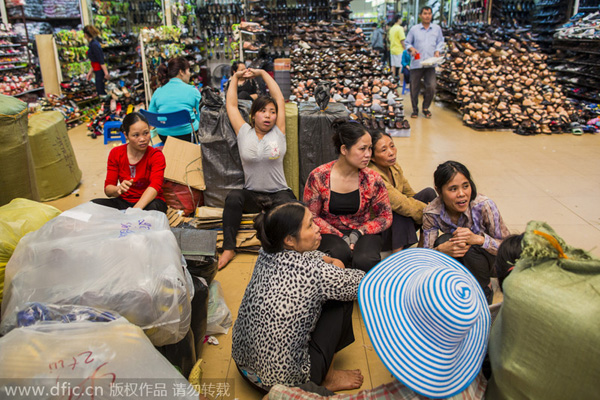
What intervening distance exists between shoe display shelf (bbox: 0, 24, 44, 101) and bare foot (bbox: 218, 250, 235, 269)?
656 cm

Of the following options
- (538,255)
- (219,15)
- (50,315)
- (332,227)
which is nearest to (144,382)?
(50,315)

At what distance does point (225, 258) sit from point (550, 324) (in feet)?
8.06

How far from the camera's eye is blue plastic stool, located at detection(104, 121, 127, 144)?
635 centimetres

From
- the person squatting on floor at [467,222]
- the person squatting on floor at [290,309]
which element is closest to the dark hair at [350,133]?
the person squatting on floor at [467,222]

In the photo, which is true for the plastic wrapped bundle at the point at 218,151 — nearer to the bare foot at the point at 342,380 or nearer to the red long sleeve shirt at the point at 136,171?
the red long sleeve shirt at the point at 136,171

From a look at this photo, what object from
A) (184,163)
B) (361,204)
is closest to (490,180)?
(361,204)

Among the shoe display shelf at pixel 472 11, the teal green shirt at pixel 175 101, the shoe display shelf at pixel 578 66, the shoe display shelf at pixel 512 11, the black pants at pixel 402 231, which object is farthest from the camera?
the shoe display shelf at pixel 472 11

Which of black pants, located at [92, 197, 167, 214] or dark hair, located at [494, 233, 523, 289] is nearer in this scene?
dark hair, located at [494, 233, 523, 289]

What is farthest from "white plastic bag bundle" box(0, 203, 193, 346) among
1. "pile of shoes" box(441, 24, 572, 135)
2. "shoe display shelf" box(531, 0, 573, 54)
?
"shoe display shelf" box(531, 0, 573, 54)

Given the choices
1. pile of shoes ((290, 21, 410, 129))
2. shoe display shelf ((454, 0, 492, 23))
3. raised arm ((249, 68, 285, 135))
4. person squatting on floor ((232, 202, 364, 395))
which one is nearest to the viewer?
person squatting on floor ((232, 202, 364, 395))

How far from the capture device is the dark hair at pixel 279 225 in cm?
183

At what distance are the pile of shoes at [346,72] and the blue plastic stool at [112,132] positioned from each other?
8.63ft

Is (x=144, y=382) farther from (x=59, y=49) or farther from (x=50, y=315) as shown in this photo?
(x=59, y=49)

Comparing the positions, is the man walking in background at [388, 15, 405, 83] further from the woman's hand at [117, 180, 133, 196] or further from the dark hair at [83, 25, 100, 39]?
the woman's hand at [117, 180, 133, 196]
